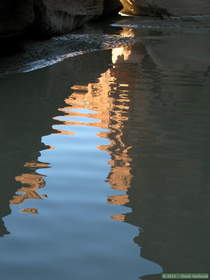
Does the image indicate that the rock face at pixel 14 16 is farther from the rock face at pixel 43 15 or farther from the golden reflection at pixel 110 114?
the golden reflection at pixel 110 114

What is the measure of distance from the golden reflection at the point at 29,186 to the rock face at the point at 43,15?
498 cm

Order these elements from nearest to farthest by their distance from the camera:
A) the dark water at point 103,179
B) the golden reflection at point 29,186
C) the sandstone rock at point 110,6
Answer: the dark water at point 103,179
the golden reflection at point 29,186
the sandstone rock at point 110,6

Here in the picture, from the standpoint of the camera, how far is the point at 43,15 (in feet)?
32.9

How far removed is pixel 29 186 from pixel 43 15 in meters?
7.05

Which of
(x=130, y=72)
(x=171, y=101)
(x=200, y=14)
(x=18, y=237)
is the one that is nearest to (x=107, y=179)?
(x=18, y=237)

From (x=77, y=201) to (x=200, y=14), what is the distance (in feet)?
57.3

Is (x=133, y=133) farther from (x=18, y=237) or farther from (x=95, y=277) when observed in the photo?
(x=95, y=277)

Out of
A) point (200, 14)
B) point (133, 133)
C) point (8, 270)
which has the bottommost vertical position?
point (8, 270)

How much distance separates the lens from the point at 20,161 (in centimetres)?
402

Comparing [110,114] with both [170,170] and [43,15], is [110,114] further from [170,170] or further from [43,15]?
[43,15]

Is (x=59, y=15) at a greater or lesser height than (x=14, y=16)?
greater

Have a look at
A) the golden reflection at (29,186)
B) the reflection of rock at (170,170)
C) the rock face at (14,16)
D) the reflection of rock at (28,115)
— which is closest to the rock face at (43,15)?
the rock face at (14,16)

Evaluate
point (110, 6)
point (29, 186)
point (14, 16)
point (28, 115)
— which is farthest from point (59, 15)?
point (110, 6)

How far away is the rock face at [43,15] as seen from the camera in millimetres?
8461
